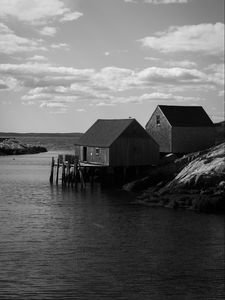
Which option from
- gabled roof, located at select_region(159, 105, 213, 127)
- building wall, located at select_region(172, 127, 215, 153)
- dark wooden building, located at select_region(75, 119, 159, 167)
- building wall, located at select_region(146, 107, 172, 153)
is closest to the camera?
dark wooden building, located at select_region(75, 119, 159, 167)

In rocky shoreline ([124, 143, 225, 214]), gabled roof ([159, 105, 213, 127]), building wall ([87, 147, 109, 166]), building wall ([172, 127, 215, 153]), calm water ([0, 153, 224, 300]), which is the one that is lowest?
calm water ([0, 153, 224, 300])

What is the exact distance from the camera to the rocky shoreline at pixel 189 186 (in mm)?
39375

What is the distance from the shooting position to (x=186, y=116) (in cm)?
6203

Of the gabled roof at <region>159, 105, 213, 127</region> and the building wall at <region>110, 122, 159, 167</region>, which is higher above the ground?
the gabled roof at <region>159, 105, 213, 127</region>

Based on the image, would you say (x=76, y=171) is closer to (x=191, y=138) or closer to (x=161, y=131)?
(x=161, y=131)

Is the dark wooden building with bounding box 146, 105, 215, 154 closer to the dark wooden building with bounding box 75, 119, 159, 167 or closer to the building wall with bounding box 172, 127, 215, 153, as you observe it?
the building wall with bounding box 172, 127, 215, 153

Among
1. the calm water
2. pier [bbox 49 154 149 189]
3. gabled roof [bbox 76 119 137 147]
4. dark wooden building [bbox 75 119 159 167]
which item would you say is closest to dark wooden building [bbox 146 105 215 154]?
dark wooden building [bbox 75 119 159 167]

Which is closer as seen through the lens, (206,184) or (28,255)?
(28,255)

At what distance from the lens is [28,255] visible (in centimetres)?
2528

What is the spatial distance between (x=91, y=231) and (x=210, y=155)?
20.8 metres

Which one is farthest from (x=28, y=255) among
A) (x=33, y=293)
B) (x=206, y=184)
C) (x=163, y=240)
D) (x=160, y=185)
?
(x=160, y=185)

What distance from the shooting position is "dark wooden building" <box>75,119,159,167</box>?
5625 centimetres

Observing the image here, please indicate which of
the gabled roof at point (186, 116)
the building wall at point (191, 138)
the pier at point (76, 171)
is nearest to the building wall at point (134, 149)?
the pier at point (76, 171)

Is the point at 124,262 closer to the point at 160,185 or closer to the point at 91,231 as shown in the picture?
the point at 91,231
